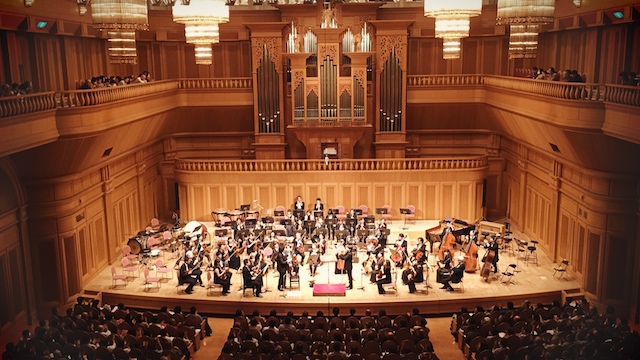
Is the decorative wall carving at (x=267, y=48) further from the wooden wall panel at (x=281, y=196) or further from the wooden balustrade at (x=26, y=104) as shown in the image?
the wooden balustrade at (x=26, y=104)

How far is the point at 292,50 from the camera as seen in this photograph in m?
20.5

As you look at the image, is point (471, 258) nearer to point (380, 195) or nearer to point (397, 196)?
point (397, 196)

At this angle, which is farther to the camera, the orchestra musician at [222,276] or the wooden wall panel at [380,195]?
the wooden wall panel at [380,195]

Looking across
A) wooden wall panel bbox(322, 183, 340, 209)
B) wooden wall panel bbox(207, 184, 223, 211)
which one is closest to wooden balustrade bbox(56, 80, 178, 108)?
wooden wall panel bbox(207, 184, 223, 211)

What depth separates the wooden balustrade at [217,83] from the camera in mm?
20500

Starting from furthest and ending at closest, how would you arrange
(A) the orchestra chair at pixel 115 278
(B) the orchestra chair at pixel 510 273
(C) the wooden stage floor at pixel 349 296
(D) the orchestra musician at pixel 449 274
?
(B) the orchestra chair at pixel 510 273 → (A) the orchestra chair at pixel 115 278 → (D) the orchestra musician at pixel 449 274 → (C) the wooden stage floor at pixel 349 296

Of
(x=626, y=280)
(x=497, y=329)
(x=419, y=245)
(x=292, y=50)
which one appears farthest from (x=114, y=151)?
(x=626, y=280)

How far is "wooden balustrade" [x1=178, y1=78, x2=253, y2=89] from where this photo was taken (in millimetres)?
20500

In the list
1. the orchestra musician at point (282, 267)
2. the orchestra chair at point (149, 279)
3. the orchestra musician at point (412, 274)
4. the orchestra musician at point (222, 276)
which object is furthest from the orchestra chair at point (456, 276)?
the orchestra chair at point (149, 279)

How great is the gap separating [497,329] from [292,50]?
11918mm

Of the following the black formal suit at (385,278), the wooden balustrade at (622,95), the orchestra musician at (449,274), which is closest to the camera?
the wooden balustrade at (622,95)

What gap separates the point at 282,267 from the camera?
47.7 ft

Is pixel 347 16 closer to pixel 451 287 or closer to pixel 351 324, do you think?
pixel 451 287

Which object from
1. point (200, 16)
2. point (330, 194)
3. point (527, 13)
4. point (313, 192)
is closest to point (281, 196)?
point (313, 192)
